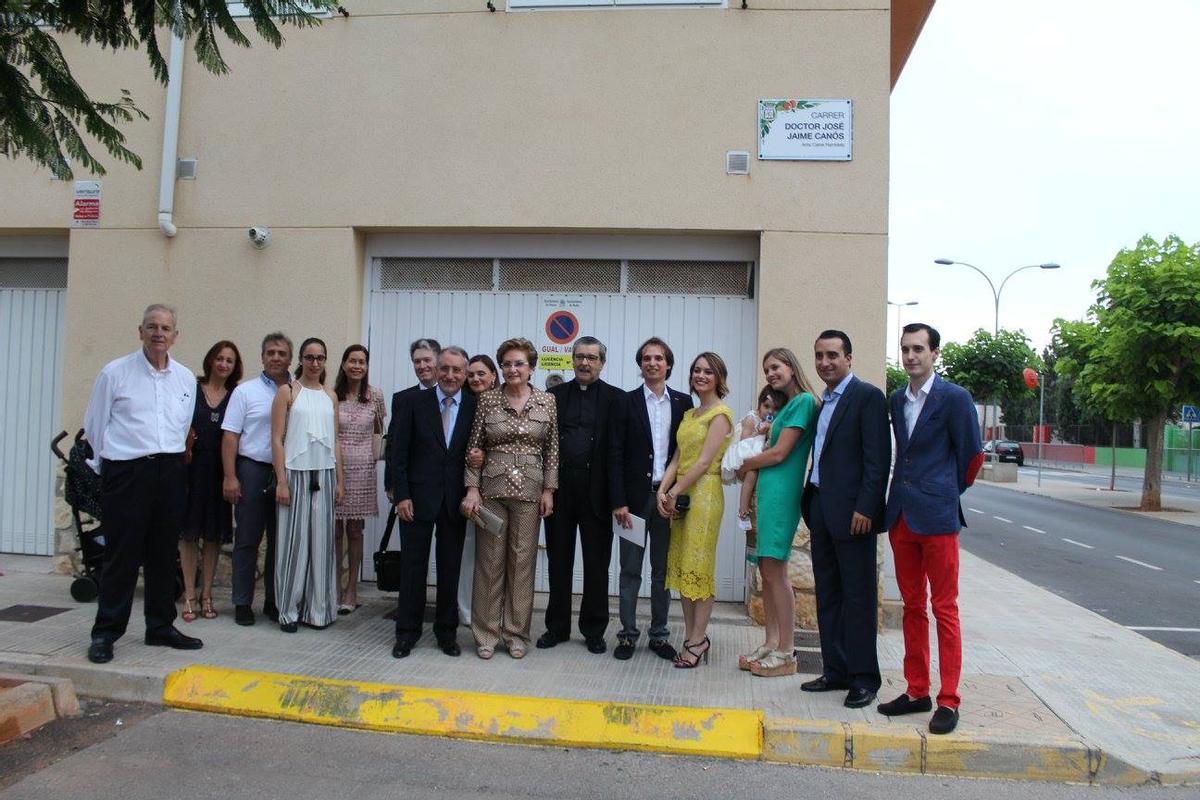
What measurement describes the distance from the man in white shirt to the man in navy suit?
4280 mm

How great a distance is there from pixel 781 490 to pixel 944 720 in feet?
4.92

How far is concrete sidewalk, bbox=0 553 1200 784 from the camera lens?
411 centimetres

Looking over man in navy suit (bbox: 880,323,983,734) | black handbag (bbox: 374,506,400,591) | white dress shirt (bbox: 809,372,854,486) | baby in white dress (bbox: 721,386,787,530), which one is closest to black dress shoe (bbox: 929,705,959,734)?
man in navy suit (bbox: 880,323,983,734)

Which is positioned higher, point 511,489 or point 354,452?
point 354,452

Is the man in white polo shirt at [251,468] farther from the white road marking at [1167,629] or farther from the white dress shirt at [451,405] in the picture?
the white road marking at [1167,629]

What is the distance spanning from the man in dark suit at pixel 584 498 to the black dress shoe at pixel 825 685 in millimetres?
1354

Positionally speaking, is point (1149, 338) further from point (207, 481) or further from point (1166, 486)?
point (207, 481)

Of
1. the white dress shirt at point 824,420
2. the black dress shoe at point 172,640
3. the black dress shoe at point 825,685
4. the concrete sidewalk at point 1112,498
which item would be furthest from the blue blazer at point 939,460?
the concrete sidewalk at point 1112,498

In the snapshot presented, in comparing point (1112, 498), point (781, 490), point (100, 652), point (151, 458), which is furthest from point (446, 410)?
point (1112, 498)

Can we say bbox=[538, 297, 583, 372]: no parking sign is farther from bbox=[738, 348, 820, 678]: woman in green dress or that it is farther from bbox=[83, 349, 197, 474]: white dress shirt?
bbox=[83, 349, 197, 474]: white dress shirt

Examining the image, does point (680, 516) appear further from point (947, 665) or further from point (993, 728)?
point (993, 728)

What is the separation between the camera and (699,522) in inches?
204

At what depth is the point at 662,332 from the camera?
6.97 metres

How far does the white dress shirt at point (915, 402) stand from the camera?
4.51 m
